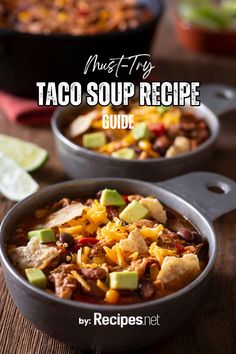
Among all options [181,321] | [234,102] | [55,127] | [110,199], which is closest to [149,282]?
[181,321]

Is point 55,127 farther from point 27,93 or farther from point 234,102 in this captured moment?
point 234,102

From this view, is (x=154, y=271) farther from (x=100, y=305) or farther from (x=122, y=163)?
(x=122, y=163)

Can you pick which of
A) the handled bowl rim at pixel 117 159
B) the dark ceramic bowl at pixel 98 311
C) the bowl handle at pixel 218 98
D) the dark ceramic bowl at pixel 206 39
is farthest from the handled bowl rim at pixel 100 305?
the dark ceramic bowl at pixel 206 39

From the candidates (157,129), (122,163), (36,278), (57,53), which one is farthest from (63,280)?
(57,53)

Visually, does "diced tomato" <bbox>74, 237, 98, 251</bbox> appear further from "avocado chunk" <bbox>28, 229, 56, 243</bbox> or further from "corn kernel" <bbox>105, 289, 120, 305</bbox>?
"corn kernel" <bbox>105, 289, 120, 305</bbox>

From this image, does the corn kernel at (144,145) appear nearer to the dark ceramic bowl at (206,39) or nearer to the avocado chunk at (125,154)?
the avocado chunk at (125,154)

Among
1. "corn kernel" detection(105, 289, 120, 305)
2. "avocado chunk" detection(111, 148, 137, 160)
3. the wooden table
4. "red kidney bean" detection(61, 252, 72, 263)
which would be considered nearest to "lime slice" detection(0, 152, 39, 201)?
the wooden table
